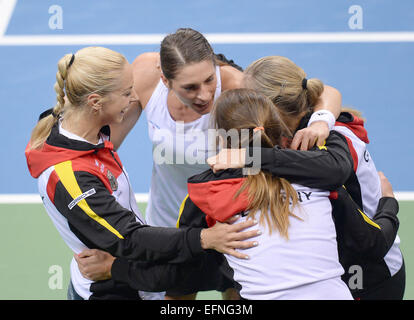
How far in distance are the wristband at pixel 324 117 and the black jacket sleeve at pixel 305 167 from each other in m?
0.44

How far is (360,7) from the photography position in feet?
25.9

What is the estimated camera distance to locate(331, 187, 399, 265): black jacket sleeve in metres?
2.94

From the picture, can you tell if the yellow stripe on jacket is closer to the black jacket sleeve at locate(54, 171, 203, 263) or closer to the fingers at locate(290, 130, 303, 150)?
the black jacket sleeve at locate(54, 171, 203, 263)

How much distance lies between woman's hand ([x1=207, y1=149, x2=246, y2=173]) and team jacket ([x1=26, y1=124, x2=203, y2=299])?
13.3 inches

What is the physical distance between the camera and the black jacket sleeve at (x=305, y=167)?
2.78 meters

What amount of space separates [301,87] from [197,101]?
688 millimetres

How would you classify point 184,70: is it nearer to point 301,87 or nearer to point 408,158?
point 301,87

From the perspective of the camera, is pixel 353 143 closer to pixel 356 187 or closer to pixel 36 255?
pixel 356 187

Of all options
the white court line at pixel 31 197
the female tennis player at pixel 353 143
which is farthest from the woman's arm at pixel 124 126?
the white court line at pixel 31 197

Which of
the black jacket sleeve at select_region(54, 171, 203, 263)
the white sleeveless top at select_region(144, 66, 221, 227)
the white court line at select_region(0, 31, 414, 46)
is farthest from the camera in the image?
the white court line at select_region(0, 31, 414, 46)

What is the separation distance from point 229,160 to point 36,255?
2.90m

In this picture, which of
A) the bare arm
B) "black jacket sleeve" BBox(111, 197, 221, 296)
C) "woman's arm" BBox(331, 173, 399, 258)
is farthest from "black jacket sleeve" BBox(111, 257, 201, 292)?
the bare arm

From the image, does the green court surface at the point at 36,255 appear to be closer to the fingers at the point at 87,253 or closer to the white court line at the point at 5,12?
the fingers at the point at 87,253
